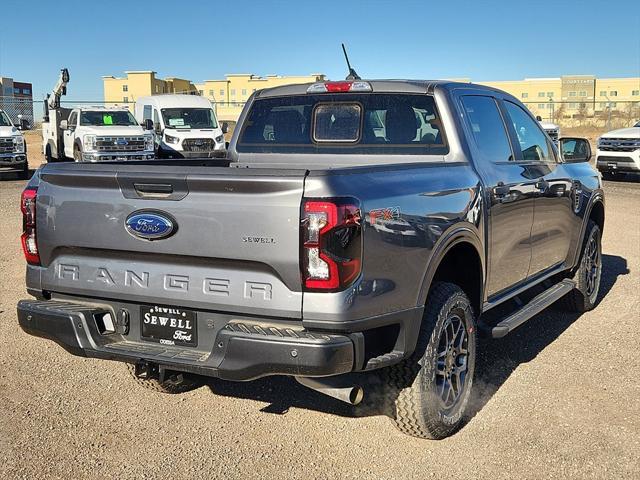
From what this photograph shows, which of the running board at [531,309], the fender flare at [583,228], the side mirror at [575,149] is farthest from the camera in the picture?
the fender flare at [583,228]

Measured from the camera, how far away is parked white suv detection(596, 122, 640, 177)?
19.5m

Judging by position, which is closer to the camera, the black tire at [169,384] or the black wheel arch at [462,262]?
the black wheel arch at [462,262]

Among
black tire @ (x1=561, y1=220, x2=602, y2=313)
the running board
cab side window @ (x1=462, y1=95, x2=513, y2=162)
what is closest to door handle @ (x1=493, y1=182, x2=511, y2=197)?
cab side window @ (x1=462, y1=95, x2=513, y2=162)

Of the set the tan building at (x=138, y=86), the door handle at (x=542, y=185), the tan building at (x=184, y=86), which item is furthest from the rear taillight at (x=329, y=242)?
the tan building at (x=138, y=86)

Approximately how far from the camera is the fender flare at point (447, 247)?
12.0 ft

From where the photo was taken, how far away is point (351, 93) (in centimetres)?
492

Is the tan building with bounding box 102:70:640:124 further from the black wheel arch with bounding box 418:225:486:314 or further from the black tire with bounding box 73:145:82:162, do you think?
the black wheel arch with bounding box 418:225:486:314

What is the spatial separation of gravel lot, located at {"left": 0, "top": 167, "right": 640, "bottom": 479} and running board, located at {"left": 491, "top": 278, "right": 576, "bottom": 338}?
419 millimetres

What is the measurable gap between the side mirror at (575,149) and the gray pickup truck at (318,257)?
Result: 135 centimetres

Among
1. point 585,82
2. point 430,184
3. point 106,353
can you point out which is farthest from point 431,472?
point 585,82

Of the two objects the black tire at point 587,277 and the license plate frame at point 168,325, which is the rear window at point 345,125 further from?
the black tire at point 587,277

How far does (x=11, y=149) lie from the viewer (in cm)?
2044

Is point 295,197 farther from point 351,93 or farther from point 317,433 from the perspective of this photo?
point 351,93

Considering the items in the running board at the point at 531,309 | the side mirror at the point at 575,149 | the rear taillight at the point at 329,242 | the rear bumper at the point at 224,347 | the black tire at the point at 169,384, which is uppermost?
the side mirror at the point at 575,149
